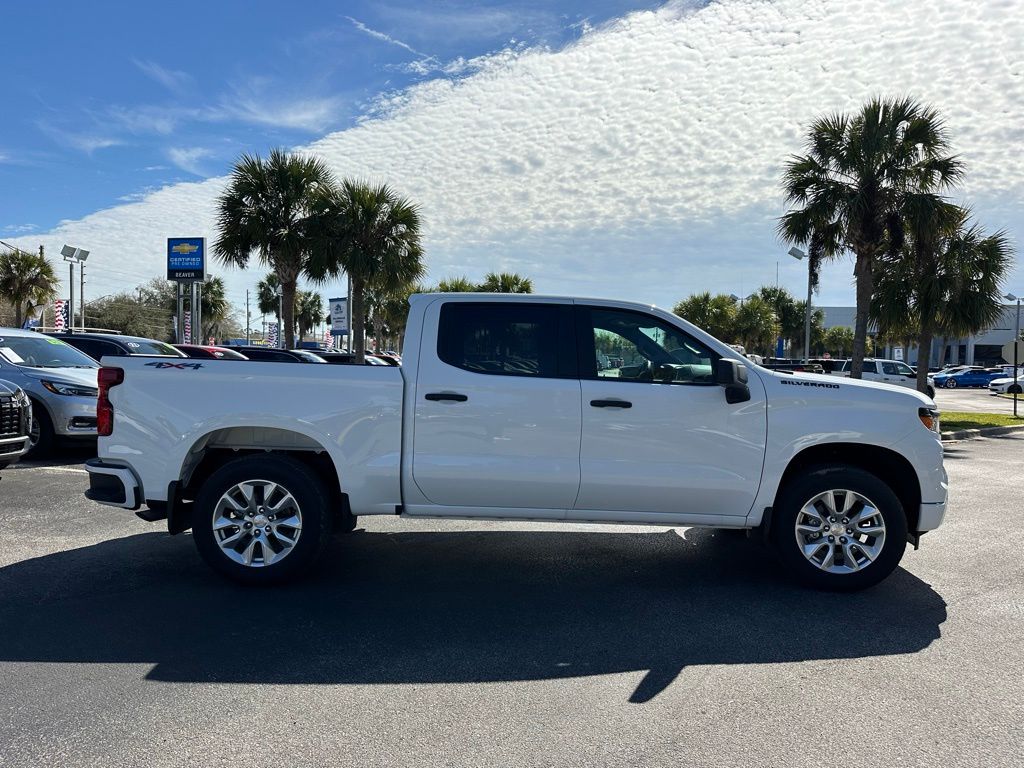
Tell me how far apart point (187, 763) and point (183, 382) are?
2.70 m

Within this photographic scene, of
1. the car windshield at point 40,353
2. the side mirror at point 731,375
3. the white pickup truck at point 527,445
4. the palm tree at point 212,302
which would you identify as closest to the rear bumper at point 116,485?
the white pickup truck at point 527,445

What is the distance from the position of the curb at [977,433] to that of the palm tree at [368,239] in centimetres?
1563

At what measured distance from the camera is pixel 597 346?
5.18 metres

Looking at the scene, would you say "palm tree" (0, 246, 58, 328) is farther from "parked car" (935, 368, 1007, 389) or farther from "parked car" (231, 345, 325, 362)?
"parked car" (935, 368, 1007, 389)

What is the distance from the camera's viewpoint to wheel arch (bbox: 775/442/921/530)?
522 cm

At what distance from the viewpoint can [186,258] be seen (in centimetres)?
3175

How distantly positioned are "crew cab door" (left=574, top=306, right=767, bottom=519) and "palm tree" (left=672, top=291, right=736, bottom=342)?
43655mm

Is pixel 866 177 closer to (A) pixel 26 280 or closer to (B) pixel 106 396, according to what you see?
(B) pixel 106 396

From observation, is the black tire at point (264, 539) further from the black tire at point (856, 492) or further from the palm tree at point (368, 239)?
the palm tree at point (368, 239)

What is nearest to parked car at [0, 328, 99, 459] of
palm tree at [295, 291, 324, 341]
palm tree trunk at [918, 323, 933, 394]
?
palm tree trunk at [918, 323, 933, 394]

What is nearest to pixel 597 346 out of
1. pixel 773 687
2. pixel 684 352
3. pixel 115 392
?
pixel 684 352

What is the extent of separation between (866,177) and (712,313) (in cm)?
2850

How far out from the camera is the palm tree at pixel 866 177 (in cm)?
1992

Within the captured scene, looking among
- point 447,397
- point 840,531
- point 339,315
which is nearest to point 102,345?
point 447,397
